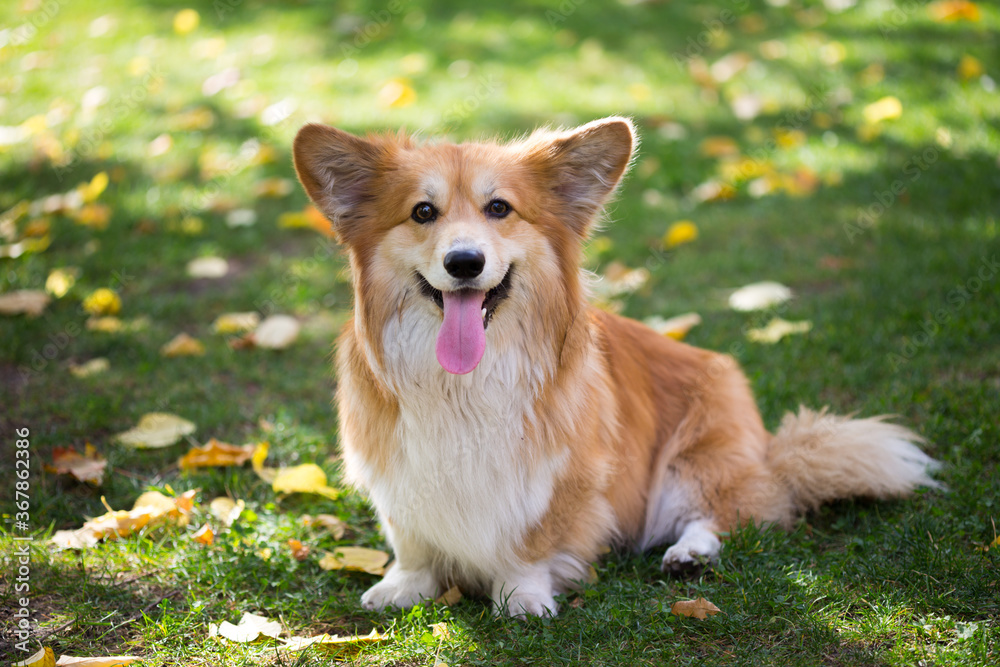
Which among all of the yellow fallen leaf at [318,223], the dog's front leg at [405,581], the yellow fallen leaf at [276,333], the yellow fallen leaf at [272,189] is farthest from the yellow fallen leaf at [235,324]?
the dog's front leg at [405,581]

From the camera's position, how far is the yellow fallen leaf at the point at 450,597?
278 cm

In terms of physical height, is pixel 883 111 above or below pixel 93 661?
above

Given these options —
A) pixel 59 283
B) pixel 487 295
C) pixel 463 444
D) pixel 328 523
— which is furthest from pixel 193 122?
pixel 463 444

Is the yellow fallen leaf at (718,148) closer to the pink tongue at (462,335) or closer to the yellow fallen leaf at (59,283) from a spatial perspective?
the pink tongue at (462,335)

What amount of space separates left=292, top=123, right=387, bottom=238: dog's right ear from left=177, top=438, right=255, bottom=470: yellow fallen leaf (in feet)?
4.11

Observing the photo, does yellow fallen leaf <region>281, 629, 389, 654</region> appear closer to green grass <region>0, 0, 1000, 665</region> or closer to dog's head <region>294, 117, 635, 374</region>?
green grass <region>0, 0, 1000, 665</region>

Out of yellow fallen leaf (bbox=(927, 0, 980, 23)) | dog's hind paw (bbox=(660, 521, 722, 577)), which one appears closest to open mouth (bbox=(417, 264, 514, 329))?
dog's hind paw (bbox=(660, 521, 722, 577))

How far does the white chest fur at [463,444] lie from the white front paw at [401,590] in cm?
24

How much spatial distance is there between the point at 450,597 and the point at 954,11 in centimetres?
797

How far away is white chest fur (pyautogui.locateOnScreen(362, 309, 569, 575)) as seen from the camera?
8.56 ft

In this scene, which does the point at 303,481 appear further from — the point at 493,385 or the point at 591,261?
the point at 591,261

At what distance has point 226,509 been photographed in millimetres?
3195

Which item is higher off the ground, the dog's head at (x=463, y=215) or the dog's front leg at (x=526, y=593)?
the dog's head at (x=463, y=215)

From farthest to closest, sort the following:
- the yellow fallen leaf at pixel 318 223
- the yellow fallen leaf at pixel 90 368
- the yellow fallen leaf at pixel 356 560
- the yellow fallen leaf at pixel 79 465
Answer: the yellow fallen leaf at pixel 318 223 < the yellow fallen leaf at pixel 90 368 < the yellow fallen leaf at pixel 79 465 < the yellow fallen leaf at pixel 356 560
